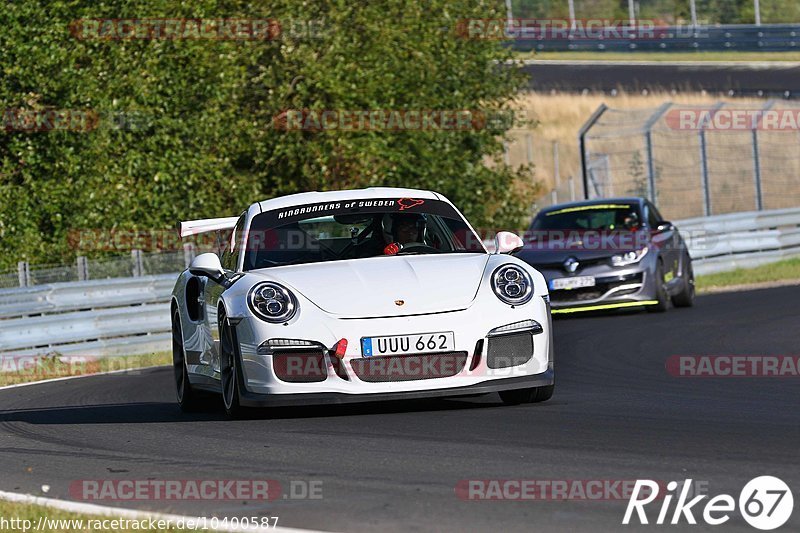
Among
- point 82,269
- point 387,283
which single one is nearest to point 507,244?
point 387,283

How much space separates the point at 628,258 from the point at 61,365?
6.38 meters

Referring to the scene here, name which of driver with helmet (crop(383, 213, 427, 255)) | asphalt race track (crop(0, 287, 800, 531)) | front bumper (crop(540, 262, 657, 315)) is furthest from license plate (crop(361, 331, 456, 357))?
front bumper (crop(540, 262, 657, 315))

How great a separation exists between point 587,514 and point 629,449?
5.02 ft

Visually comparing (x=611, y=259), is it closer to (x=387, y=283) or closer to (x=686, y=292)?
(x=686, y=292)

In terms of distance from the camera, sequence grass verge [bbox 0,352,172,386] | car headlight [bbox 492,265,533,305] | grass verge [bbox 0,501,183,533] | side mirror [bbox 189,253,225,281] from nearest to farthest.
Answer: grass verge [bbox 0,501,183,533] → car headlight [bbox 492,265,533,305] → side mirror [bbox 189,253,225,281] → grass verge [bbox 0,352,172,386]

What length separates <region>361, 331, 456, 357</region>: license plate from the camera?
334 inches

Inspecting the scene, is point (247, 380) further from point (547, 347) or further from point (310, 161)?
point (310, 161)

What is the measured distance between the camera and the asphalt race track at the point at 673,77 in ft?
158

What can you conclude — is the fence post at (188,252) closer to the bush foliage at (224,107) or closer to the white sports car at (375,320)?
the bush foliage at (224,107)

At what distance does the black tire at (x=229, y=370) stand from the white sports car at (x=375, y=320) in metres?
0.01

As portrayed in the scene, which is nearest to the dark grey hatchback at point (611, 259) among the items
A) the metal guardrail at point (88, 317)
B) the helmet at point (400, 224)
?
the metal guardrail at point (88, 317)

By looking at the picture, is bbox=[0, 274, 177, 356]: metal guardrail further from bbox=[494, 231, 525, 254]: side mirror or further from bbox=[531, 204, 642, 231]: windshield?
bbox=[494, 231, 525, 254]: side mirror

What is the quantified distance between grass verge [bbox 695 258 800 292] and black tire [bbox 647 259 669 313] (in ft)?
15.5

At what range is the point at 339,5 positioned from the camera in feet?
89.1
